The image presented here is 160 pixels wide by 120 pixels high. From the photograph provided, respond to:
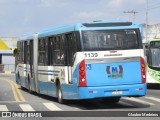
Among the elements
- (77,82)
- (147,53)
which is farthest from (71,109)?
(147,53)

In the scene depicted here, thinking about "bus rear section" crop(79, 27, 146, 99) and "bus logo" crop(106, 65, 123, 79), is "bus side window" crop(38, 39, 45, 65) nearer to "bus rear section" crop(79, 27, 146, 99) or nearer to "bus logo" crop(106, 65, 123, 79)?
"bus rear section" crop(79, 27, 146, 99)

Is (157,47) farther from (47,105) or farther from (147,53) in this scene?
(47,105)

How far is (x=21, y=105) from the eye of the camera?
1922cm

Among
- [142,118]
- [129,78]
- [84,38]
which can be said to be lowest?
[142,118]

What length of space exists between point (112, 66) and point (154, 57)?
13.7 meters

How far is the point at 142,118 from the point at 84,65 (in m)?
3.34

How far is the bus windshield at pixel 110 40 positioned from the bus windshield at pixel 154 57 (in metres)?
12.9

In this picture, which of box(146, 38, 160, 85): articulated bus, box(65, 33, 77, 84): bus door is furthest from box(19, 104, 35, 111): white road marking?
box(146, 38, 160, 85): articulated bus

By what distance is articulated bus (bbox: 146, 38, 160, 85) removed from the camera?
3017 centimetres

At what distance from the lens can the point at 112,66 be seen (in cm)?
1716

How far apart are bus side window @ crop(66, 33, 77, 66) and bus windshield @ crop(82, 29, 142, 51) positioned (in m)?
0.49

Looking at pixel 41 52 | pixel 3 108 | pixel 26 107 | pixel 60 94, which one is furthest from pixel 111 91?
pixel 41 52

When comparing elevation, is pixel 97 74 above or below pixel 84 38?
below

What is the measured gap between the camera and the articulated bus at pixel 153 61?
99.0ft
